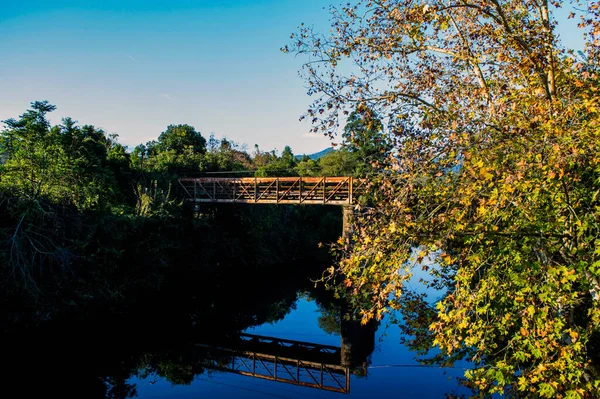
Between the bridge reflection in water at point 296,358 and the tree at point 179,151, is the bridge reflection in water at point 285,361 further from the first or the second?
the tree at point 179,151

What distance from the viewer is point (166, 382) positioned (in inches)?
396

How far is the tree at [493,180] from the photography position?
411cm

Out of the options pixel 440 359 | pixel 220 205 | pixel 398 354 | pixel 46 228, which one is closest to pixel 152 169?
pixel 220 205

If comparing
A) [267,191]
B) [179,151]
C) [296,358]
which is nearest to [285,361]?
[296,358]

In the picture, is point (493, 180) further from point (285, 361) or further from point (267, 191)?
point (267, 191)

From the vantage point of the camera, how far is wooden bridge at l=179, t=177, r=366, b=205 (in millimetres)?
17797

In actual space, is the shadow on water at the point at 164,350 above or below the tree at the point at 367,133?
below

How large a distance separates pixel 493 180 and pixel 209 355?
987cm

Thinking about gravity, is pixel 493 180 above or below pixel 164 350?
above

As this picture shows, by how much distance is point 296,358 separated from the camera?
38.7ft

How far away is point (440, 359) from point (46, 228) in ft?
35.9

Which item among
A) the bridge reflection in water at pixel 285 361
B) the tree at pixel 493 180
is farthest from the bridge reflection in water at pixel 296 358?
the tree at pixel 493 180

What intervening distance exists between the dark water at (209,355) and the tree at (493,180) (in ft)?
8.59

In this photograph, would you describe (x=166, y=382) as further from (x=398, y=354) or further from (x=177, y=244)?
→ (x=177, y=244)
